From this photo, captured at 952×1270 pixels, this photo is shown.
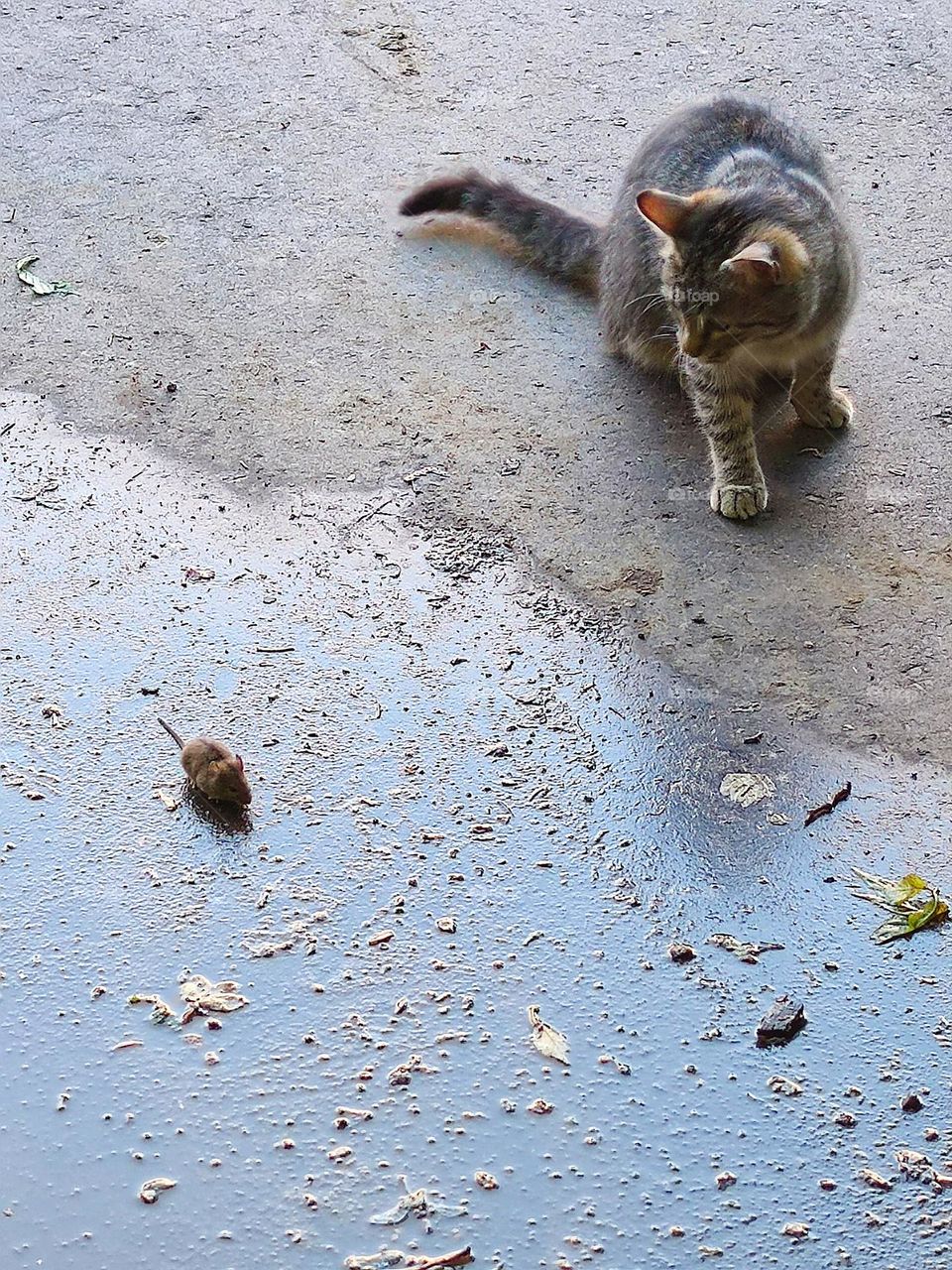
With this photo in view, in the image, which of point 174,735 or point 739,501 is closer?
point 174,735

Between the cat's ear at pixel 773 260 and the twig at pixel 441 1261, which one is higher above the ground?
the cat's ear at pixel 773 260

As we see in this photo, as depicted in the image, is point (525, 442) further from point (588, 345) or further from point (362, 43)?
point (362, 43)

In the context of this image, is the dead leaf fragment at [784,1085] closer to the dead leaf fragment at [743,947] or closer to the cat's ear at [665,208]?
the dead leaf fragment at [743,947]

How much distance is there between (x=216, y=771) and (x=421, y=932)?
0.50 m

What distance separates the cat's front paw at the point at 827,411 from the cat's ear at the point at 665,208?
22.7 inches

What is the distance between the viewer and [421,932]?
247cm

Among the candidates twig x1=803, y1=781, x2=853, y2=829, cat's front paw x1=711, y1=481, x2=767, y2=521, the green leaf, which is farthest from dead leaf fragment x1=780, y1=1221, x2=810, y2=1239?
the green leaf

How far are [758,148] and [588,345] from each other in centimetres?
70

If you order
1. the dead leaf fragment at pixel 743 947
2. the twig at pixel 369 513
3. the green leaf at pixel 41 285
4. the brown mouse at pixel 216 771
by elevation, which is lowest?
the green leaf at pixel 41 285

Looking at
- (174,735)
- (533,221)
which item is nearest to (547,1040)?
(174,735)

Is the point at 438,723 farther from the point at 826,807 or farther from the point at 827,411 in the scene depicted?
the point at 827,411

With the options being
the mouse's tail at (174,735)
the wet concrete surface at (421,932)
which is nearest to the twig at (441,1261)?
the wet concrete surface at (421,932)

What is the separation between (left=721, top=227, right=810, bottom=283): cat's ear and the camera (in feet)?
10.8

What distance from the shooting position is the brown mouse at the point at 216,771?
2.67 meters
